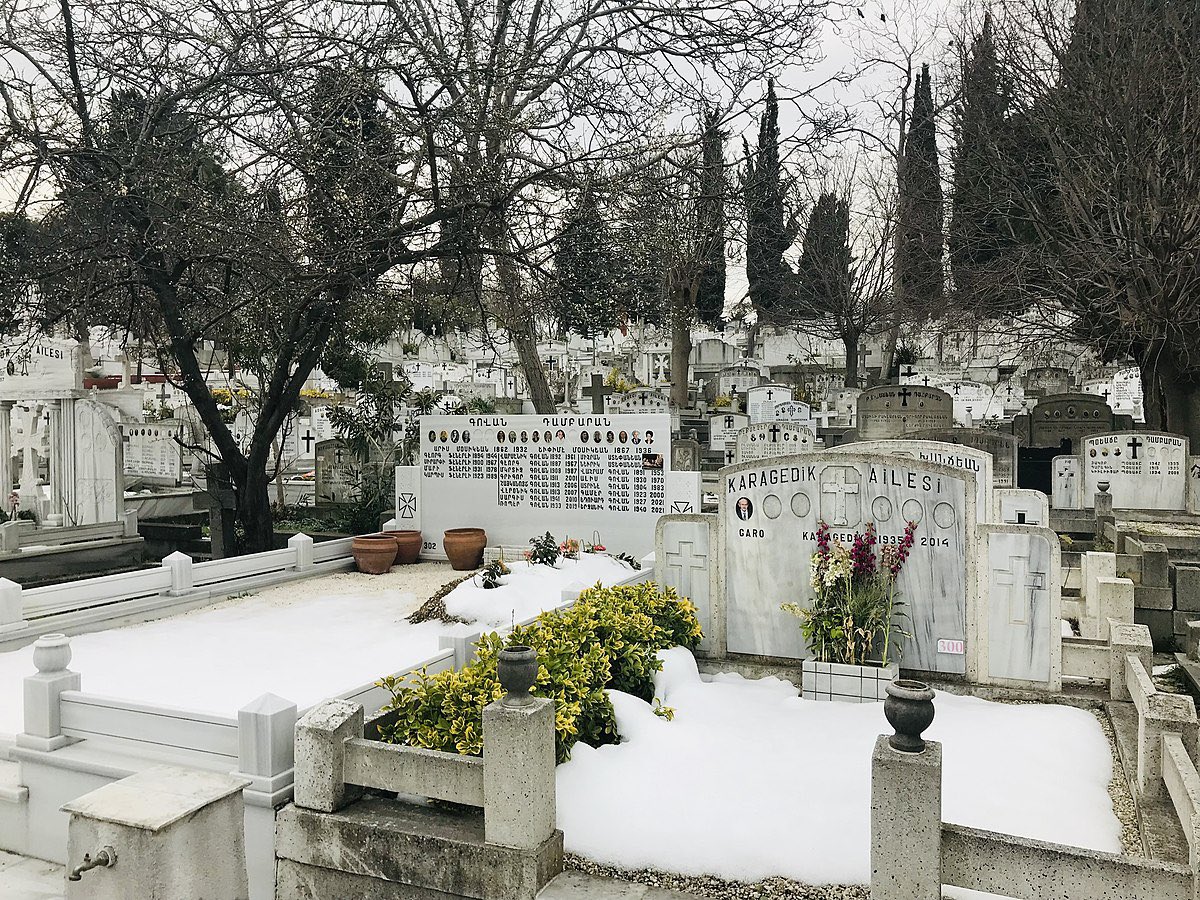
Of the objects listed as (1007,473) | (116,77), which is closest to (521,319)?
(116,77)

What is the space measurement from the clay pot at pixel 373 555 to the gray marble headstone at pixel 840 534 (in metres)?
6.13

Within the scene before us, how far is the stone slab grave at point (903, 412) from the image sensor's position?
19625 millimetres

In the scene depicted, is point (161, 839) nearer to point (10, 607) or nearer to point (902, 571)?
point (902, 571)

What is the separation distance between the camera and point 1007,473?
14.7 meters

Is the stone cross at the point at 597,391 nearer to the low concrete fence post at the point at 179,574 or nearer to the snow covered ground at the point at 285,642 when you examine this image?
the snow covered ground at the point at 285,642

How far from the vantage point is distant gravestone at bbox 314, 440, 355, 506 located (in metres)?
17.0

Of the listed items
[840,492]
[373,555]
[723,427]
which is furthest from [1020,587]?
[723,427]

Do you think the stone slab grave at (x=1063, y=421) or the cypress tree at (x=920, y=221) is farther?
the cypress tree at (x=920, y=221)

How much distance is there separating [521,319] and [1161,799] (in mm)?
11778

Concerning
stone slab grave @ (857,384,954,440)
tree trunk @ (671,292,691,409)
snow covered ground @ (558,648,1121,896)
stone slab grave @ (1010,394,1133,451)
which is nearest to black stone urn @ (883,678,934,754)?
snow covered ground @ (558,648,1121,896)

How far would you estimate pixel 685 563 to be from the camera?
746 cm

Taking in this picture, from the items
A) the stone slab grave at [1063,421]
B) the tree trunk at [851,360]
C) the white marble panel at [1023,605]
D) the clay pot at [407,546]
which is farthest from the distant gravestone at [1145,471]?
the tree trunk at [851,360]

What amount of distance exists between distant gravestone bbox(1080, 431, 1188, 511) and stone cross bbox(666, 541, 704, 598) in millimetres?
10143

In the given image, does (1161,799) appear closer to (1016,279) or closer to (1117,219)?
(1117,219)
